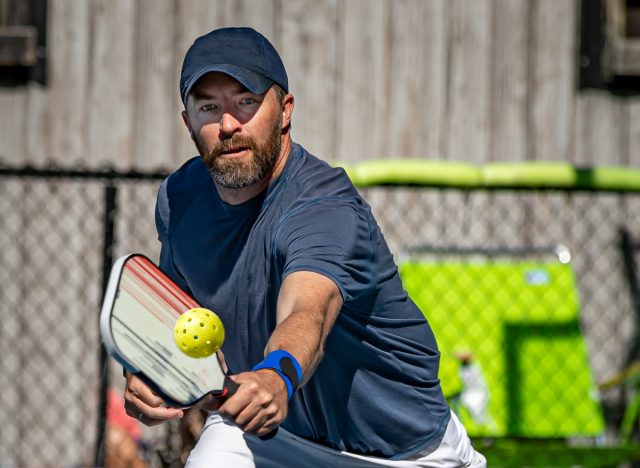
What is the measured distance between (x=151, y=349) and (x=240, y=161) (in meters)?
0.77

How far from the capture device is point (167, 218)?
10.8 ft

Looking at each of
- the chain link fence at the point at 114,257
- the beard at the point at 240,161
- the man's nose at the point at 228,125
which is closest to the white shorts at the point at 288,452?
the beard at the point at 240,161

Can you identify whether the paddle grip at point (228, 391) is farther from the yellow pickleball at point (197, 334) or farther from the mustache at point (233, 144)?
the mustache at point (233, 144)

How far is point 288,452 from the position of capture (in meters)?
3.17

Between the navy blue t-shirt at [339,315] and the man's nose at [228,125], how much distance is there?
216 millimetres

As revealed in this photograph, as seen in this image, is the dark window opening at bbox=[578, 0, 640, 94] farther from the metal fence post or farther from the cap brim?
the cap brim

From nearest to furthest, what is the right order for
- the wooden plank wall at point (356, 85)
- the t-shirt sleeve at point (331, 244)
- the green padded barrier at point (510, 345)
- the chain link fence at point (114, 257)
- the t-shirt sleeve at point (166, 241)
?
the t-shirt sleeve at point (331, 244) < the t-shirt sleeve at point (166, 241) < the green padded barrier at point (510, 345) < the chain link fence at point (114, 257) < the wooden plank wall at point (356, 85)

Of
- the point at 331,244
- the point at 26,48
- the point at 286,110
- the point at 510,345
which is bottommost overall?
the point at 510,345

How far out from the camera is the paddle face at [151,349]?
223cm

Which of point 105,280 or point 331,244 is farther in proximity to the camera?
point 105,280

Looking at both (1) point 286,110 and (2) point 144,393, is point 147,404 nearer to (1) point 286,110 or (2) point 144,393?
(2) point 144,393

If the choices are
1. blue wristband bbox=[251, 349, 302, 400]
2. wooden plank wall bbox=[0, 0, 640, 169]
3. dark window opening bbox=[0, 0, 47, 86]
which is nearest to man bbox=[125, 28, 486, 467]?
blue wristband bbox=[251, 349, 302, 400]

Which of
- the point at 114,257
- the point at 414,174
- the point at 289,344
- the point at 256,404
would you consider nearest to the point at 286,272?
the point at 289,344

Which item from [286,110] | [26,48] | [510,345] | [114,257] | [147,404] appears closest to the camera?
[147,404]
